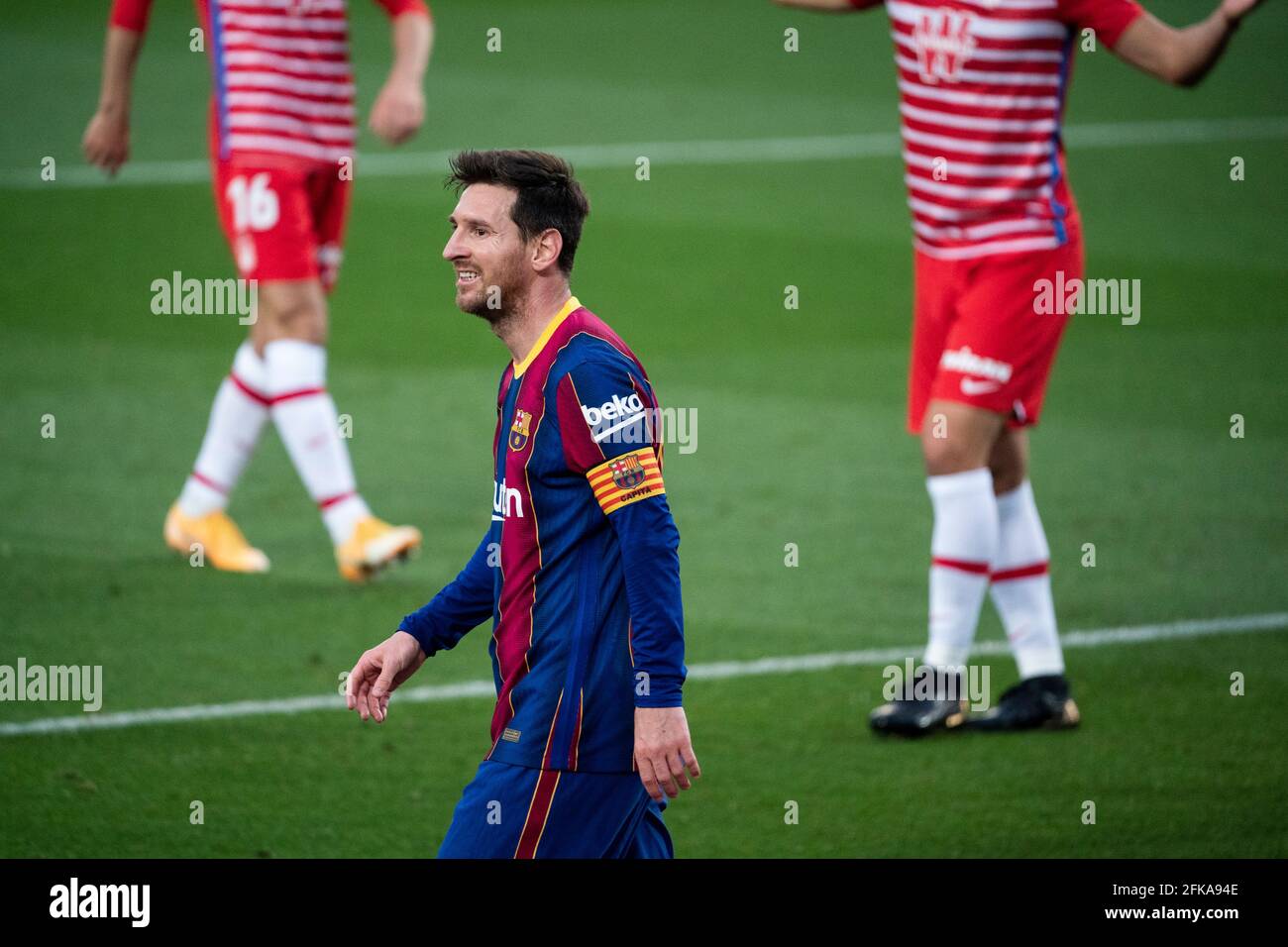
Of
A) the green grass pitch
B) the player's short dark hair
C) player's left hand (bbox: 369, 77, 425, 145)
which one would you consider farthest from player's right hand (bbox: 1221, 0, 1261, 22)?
player's left hand (bbox: 369, 77, 425, 145)

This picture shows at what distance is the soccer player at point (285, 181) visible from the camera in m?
8.45

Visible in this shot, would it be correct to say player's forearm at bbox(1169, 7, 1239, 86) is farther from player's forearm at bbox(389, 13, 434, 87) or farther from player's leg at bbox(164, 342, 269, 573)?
player's leg at bbox(164, 342, 269, 573)

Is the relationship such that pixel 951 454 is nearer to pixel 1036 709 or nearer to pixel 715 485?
pixel 1036 709

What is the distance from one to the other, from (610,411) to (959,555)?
295 centimetres

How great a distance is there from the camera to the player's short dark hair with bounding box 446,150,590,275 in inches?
174

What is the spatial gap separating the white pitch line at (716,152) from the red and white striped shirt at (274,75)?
9732mm

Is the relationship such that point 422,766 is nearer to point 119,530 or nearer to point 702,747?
point 702,747

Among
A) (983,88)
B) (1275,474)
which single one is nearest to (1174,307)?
(1275,474)

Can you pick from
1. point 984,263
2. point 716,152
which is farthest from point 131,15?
point 716,152

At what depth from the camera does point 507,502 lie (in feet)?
14.4

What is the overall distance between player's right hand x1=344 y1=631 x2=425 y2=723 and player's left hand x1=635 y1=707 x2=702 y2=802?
2.21ft

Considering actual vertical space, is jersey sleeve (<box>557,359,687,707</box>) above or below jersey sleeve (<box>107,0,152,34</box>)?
below

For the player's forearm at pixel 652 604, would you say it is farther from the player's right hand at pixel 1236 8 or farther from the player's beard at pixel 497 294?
the player's right hand at pixel 1236 8

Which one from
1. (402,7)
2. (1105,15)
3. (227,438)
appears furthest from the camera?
(227,438)
